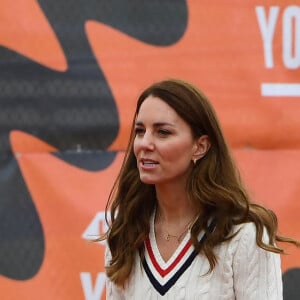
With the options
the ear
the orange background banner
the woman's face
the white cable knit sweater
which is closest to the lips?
the woman's face

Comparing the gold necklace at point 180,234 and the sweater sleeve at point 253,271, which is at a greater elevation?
the gold necklace at point 180,234

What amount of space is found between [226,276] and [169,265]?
14 cm

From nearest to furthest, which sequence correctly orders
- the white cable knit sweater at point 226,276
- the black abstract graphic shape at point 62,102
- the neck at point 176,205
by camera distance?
the white cable knit sweater at point 226,276 → the neck at point 176,205 → the black abstract graphic shape at point 62,102

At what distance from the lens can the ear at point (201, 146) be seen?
207 centimetres

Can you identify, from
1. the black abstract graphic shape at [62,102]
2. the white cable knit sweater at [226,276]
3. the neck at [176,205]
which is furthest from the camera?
the black abstract graphic shape at [62,102]

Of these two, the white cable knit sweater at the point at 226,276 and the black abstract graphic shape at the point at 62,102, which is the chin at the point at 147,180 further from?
the black abstract graphic shape at the point at 62,102

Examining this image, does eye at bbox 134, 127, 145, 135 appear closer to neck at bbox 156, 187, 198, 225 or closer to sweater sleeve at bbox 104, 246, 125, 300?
neck at bbox 156, 187, 198, 225

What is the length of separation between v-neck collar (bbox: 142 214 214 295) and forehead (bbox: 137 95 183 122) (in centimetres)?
28

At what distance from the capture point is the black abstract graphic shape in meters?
2.99

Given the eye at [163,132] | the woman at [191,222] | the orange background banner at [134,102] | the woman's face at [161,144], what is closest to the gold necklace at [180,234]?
the woman at [191,222]

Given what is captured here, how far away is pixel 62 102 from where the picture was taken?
119 inches

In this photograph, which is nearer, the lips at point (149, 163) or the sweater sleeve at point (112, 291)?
the lips at point (149, 163)

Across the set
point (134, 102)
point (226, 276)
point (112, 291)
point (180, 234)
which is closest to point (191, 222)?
point (180, 234)

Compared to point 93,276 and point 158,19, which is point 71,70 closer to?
point 158,19
